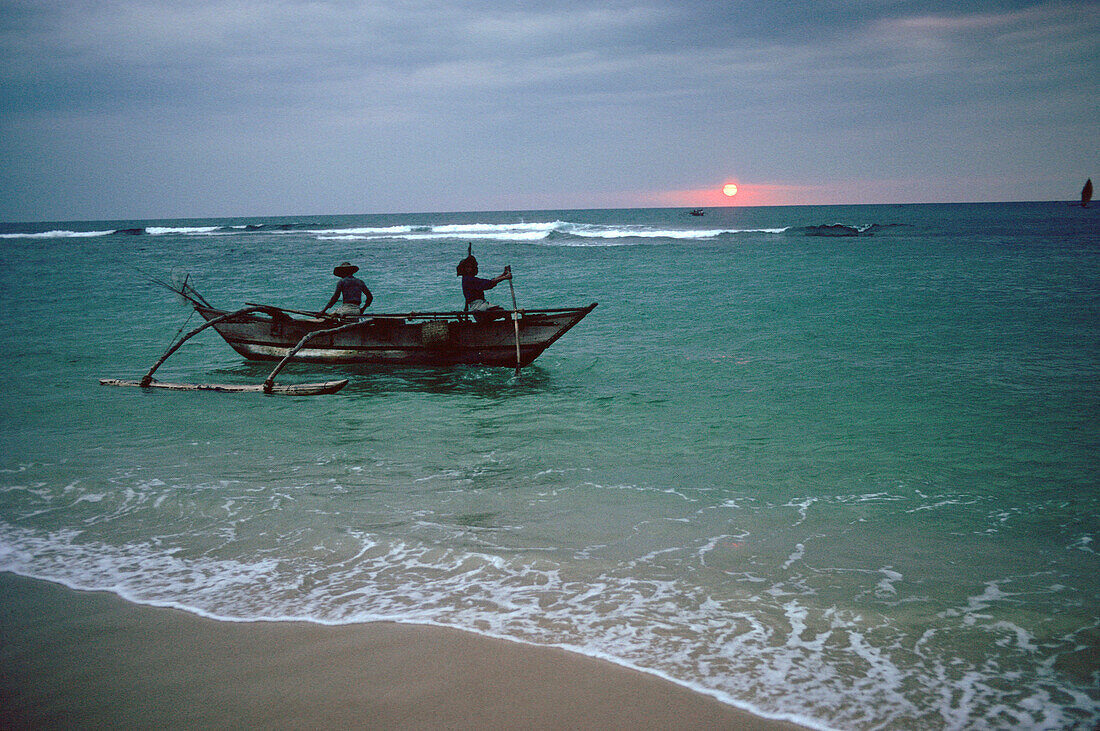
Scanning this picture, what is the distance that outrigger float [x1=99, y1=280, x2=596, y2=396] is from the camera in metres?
10.6

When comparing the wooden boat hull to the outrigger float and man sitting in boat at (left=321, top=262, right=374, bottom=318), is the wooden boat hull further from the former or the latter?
man sitting in boat at (left=321, top=262, right=374, bottom=318)

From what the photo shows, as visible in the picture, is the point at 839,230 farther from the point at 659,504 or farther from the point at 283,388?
the point at 659,504

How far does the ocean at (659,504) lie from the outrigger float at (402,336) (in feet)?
1.01

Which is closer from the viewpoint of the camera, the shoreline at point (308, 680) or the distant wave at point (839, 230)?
the shoreline at point (308, 680)

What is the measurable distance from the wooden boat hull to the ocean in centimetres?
29

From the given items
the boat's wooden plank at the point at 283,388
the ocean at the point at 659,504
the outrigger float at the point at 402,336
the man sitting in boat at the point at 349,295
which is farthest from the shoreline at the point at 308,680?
the man sitting in boat at the point at 349,295

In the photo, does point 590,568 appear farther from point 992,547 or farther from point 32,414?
point 32,414

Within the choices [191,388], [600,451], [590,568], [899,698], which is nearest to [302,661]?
[590,568]

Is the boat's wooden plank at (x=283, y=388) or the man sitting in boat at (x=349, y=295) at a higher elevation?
the man sitting in boat at (x=349, y=295)

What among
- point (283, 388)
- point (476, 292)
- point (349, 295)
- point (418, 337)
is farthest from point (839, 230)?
point (283, 388)

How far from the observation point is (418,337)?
11016mm

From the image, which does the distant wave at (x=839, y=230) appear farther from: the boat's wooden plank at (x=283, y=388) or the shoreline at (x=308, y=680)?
the shoreline at (x=308, y=680)

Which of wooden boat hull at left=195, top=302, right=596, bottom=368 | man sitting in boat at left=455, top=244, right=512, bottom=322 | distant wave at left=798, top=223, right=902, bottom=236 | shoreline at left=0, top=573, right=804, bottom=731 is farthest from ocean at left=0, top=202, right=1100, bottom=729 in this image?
distant wave at left=798, top=223, right=902, bottom=236

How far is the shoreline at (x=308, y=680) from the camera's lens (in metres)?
2.91
